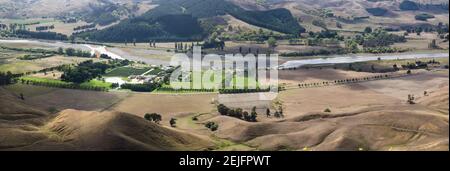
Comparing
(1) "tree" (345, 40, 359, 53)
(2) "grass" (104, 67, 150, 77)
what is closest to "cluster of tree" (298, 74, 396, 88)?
(2) "grass" (104, 67, 150, 77)

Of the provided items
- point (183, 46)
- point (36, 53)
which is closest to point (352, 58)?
point (183, 46)

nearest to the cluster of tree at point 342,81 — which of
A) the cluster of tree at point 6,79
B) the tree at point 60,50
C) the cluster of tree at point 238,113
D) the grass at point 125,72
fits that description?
the cluster of tree at point 238,113

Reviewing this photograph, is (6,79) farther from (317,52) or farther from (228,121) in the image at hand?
(317,52)

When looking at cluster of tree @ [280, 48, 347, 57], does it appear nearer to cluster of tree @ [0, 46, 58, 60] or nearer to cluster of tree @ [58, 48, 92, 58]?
cluster of tree @ [58, 48, 92, 58]

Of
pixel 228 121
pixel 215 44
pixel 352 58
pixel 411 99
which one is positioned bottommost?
pixel 228 121

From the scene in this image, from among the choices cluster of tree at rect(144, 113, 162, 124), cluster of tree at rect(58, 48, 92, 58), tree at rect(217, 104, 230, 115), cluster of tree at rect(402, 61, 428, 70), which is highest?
cluster of tree at rect(58, 48, 92, 58)

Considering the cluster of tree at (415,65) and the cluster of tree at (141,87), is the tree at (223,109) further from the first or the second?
the cluster of tree at (415,65)
